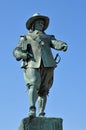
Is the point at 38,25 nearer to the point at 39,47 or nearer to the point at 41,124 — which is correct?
the point at 39,47

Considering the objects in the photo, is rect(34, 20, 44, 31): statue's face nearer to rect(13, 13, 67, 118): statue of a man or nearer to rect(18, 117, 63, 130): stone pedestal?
rect(13, 13, 67, 118): statue of a man

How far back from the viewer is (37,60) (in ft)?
36.2

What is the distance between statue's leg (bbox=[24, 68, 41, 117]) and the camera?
1062 centimetres

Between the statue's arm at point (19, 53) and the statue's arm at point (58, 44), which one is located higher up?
the statue's arm at point (58, 44)

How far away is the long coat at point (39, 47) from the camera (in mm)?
11047

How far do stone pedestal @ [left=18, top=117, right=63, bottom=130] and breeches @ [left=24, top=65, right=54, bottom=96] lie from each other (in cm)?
79

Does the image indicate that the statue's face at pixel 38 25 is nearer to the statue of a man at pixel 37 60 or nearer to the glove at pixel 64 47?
the statue of a man at pixel 37 60

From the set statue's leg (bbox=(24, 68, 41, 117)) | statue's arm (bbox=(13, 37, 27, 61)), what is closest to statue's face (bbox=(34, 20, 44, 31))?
statue's arm (bbox=(13, 37, 27, 61))

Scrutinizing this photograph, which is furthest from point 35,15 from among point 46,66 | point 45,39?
point 46,66

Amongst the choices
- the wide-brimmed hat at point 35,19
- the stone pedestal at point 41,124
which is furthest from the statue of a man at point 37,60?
the stone pedestal at point 41,124

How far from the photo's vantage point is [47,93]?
1117 cm

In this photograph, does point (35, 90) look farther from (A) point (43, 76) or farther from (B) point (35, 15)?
(B) point (35, 15)

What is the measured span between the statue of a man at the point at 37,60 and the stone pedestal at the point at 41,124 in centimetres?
34

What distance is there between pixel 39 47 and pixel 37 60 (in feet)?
1.16
